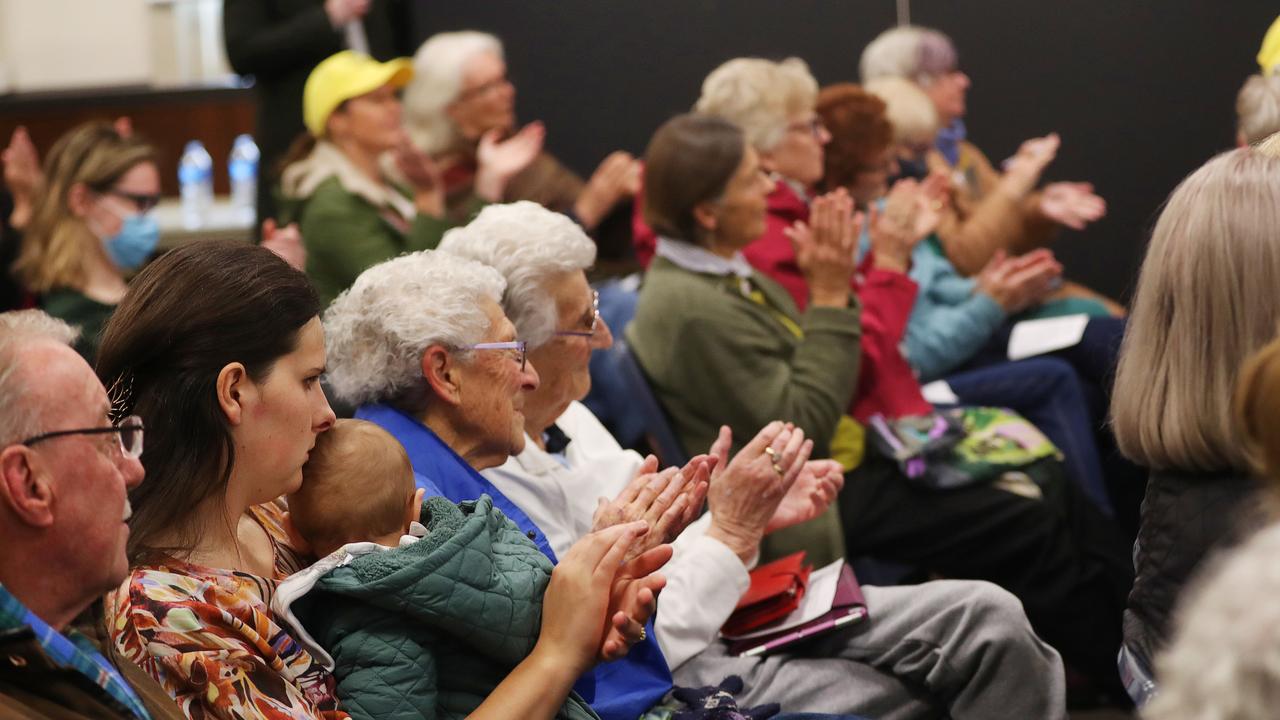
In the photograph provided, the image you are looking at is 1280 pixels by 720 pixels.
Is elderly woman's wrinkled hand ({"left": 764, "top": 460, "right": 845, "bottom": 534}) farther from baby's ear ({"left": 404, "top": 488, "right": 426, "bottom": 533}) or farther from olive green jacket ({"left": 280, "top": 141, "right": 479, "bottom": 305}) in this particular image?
olive green jacket ({"left": 280, "top": 141, "right": 479, "bottom": 305})

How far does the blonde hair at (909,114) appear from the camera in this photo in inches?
206

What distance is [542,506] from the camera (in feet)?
8.12

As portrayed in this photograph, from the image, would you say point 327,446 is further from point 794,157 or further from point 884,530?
point 794,157

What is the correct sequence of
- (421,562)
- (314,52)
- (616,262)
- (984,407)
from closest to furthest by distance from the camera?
(421,562), (984,407), (616,262), (314,52)

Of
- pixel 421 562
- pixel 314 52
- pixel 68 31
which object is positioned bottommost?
pixel 68 31

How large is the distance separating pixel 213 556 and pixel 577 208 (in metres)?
2.98

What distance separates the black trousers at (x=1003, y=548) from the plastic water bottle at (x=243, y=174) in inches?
162

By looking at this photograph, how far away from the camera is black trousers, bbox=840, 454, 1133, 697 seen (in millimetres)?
3521

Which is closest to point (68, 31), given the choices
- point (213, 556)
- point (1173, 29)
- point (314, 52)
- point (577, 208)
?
point (314, 52)

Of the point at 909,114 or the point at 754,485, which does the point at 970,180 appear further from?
the point at 754,485

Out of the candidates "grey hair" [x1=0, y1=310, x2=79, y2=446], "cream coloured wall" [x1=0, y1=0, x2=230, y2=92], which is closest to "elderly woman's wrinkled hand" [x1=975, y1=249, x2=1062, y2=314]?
"grey hair" [x1=0, y1=310, x2=79, y2=446]

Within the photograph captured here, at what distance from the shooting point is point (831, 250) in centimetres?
340

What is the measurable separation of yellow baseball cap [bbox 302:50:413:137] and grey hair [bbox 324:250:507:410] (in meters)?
2.41

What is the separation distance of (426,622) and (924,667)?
3.24 feet
